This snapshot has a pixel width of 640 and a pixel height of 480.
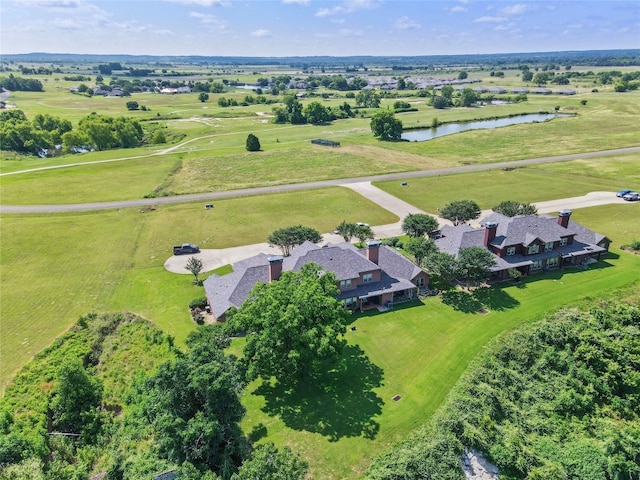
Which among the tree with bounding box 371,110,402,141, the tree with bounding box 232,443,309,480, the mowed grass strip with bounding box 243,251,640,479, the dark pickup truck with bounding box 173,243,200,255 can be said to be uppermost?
the tree with bounding box 371,110,402,141

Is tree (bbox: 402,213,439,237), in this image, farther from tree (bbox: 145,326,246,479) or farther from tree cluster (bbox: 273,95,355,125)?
tree cluster (bbox: 273,95,355,125)

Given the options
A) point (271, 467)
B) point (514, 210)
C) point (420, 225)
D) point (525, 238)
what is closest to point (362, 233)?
point (420, 225)

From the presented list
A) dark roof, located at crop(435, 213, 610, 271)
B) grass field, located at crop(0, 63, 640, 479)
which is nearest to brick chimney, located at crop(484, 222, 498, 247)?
dark roof, located at crop(435, 213, 610, 271)

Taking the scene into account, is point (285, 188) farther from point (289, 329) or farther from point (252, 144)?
point (289, 329)

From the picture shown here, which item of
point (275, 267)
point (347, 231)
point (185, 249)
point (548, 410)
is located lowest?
point (548, 410)

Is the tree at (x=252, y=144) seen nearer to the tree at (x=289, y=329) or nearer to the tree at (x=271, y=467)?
the tree at (x=289, y=329)

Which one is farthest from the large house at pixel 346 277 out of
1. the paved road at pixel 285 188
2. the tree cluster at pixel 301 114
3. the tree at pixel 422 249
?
the tree cluster at pixel 301 114

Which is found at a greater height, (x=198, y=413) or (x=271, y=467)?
(x=198, y=413)

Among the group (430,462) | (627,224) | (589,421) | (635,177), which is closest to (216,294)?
(430,462)
